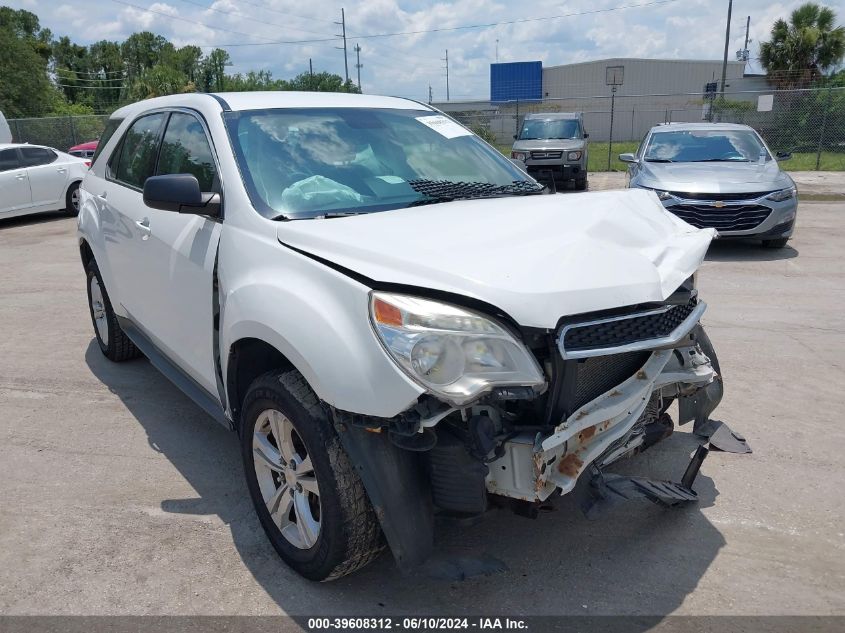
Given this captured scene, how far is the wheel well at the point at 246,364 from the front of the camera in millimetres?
2994

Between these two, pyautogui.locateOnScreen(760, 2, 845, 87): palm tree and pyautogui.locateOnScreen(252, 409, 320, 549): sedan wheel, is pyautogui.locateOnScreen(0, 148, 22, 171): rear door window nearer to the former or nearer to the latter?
pyautogui.locateOnScreen(252, 409, 320, 549): sedan wheel

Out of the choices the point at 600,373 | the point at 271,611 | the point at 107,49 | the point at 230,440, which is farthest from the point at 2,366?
the point at 107,49

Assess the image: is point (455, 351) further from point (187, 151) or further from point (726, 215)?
point (726, 215)

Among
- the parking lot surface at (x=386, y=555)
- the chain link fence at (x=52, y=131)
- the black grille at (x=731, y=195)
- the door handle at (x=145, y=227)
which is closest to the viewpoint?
the parking lot surface at (x=386, y=555)

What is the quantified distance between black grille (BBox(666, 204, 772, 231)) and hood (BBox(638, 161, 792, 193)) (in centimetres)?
21

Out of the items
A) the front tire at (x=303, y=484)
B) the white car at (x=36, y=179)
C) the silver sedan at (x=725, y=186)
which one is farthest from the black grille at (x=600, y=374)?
the white car at (x=36, y=179)

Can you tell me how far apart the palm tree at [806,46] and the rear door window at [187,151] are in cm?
3817

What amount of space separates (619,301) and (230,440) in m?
2.65

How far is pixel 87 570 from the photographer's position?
3.12 m

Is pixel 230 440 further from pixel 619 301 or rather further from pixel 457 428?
pixel 619 301

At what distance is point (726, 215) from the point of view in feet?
30.0

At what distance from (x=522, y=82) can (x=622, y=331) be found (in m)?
51.4

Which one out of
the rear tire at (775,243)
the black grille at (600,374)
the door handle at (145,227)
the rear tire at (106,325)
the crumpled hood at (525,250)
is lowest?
the rear tire at (775,243)

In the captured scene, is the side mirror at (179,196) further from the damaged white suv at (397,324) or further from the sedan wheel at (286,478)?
the sedan wheel at (286,478)
